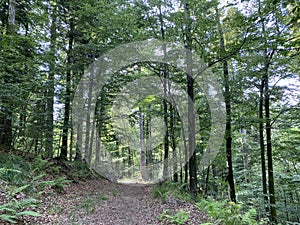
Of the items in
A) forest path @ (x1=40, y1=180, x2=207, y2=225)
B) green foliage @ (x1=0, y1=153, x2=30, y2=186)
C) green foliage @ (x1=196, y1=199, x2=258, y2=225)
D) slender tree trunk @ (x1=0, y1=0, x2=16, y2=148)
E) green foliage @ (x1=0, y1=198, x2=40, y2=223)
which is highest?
slender tree trunk @ (x1=0, y1=0, x2=16, y2=148)

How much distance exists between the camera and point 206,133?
1123 cm

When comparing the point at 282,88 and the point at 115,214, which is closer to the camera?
the point at 115,214

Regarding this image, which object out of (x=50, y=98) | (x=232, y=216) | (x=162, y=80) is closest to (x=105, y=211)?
(x=232, y=216)

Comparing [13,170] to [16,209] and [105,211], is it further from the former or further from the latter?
[105,211]

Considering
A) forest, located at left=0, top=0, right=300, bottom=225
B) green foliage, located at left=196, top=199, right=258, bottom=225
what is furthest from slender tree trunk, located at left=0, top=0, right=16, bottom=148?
green foliage, located at left=196, top=199, right=258, bottom=225

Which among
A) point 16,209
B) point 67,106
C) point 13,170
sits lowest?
point 16,209

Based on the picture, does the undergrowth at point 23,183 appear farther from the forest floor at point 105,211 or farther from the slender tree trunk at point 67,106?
the slender tree trunk at point 67,106

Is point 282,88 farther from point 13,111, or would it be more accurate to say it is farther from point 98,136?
point 98,136

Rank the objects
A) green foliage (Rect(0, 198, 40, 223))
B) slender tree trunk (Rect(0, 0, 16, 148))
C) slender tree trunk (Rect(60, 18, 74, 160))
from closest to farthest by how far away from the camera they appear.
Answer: green foliage (Rect(0, 198, 40, 223)) → slender tree trunk (Rect(0, 0, 16, 148)) → slender tree trunk (Rect(60, 18, 74, 160))

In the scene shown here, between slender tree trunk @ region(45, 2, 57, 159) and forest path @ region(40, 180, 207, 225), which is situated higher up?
slender tree trunk @ region(45, 2, 57, 159)

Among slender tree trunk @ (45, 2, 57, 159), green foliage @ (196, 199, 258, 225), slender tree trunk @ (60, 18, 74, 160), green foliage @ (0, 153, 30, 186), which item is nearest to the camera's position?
green foliage @ (196, 199, 258, 225)

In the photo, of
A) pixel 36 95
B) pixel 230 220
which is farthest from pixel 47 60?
pixel 230 220

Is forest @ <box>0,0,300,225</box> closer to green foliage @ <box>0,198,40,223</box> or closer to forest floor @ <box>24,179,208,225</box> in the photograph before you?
green foliage @ <box>0,198,40,223</box>

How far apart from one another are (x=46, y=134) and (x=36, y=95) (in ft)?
5.65
